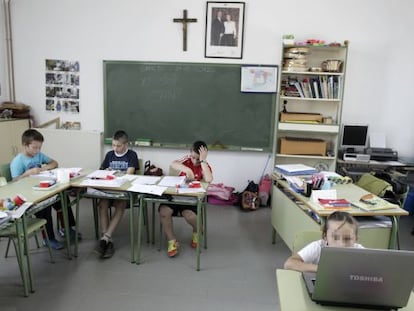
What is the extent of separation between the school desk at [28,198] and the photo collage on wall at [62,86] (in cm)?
225

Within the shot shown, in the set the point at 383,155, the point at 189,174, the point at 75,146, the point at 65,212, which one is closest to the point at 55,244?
the point at 65,212

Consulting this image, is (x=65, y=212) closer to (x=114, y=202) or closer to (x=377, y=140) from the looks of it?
(x=114, y=202)

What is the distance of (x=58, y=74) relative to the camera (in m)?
5.18

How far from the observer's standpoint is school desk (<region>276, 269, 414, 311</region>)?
136 centimetres

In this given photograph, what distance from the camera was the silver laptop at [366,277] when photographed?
1.22m

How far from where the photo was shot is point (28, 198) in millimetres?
2672

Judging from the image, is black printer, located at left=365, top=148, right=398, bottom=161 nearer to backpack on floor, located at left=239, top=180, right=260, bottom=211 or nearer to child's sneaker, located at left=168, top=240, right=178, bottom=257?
backpack on floor, located at left=239, top=180, right=260, bottom=211

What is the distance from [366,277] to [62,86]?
197 inches

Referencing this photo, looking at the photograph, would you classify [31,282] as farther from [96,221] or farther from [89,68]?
[89,68]

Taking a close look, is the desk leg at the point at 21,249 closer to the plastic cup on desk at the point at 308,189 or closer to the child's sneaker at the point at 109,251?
the child's sneaker at the point at 109,251

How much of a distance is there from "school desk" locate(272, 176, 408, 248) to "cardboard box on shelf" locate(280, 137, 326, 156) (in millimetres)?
1280

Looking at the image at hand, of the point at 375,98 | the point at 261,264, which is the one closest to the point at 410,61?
the point at 375,98

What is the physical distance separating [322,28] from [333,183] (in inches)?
102

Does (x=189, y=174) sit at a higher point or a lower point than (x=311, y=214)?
higher
